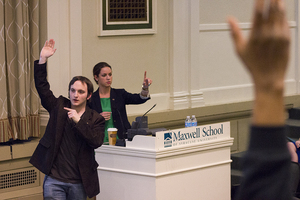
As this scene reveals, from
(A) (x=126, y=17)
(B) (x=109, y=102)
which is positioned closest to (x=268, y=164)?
(B) (x=109, y=102)

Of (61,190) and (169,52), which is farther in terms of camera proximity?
(169,52)

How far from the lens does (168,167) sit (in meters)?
3.79

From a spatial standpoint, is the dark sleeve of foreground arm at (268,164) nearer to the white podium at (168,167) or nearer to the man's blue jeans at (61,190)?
the man's blue jeans at (61,190)

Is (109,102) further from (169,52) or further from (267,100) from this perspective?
(267,100)

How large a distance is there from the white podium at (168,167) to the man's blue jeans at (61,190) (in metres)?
0.63

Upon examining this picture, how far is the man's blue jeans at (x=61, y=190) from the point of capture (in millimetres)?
3197

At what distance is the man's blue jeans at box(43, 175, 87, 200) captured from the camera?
3197 mm

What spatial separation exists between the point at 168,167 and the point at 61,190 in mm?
992

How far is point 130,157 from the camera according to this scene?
382 centimetres

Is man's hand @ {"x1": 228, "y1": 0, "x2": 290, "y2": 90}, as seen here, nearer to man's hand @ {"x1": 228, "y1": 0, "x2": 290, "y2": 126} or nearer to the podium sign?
man's hand @ {"x1": 228, "y1": 0, "x2": 290, "y2": 126}

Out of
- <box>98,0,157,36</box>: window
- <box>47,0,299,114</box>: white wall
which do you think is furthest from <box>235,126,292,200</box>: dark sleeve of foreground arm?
<box>98,0,157,36</box>: window

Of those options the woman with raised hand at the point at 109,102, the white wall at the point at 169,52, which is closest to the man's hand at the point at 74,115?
the woman with raised hand at the point at 109,102

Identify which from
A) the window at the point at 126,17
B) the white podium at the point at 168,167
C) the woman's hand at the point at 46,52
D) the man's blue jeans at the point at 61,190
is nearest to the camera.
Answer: the man's blue jeans at the point at 61,190

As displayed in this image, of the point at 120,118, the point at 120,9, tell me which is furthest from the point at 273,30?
the point at 120,9
